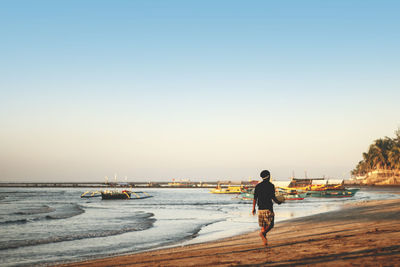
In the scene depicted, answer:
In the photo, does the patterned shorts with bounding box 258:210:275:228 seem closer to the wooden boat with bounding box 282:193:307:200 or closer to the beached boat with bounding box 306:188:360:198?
the wooden boat with bounding box 282:193:307:200

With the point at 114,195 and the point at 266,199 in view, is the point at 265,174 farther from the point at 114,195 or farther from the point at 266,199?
the point at 114,195

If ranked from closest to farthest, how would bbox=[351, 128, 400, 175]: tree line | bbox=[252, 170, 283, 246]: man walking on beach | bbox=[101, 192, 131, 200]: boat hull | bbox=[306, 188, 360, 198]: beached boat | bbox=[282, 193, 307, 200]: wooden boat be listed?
bbox=[252, 170, 283, 246]: man walking on beach < bbox=[282, 193, 307, 200]: wooden boat < bbox=[306, 188, 360, 198]: beached boat < bbox=[101, 192, 131, 200]: boat hull < bbox=[351, 128, 400, 175]: tree line

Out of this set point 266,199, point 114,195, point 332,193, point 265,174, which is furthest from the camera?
point 114,195

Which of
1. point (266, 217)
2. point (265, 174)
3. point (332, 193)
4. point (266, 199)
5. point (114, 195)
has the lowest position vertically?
point (114, 195)

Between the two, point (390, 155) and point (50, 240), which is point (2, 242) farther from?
point (390, 155)

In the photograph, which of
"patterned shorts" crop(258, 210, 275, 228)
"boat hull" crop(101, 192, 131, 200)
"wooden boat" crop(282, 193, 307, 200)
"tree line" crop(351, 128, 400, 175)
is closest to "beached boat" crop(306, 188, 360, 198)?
"wooden boat" crop(282, 193, 307, 200)

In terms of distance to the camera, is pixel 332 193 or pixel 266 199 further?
pixel 332 193

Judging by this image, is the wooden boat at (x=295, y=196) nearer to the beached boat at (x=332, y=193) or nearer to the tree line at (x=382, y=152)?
the beached boat at (x=332, y=193)

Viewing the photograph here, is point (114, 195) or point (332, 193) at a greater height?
point (332, 193)

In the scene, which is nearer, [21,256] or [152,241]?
[21,256]

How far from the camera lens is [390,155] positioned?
125m

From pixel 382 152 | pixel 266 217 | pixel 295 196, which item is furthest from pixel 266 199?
pixel 382 152

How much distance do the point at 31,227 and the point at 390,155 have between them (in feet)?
421

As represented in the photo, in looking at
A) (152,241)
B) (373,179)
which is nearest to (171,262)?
(152,241)
